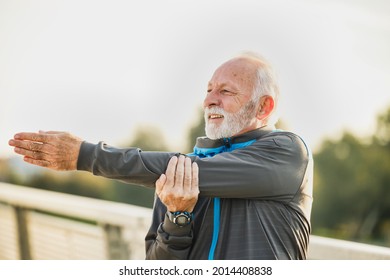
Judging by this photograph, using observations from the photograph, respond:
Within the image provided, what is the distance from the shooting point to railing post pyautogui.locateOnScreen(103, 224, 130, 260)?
3.23m

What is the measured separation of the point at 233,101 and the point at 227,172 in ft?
1.10

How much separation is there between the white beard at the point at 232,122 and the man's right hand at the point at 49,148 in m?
0.53

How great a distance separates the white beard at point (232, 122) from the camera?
1.94 m

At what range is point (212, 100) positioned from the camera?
1.96m

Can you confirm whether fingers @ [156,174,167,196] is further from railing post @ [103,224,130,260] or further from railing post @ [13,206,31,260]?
railing post @ [13,206,31,260]

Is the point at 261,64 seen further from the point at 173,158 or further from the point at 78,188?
the point at 78,188

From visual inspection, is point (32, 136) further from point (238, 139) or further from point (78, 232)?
point (78, 232)

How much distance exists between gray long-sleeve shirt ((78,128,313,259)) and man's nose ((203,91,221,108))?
155 millimetres

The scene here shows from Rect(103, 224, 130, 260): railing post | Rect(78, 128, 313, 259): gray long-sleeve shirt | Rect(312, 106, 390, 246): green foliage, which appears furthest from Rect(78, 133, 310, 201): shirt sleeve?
Rect(312, 106, 390, 246): green foliage

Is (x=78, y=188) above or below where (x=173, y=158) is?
below

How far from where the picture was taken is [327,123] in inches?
1420

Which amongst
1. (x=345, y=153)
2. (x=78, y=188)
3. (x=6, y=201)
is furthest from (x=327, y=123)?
(x=6, y=201)

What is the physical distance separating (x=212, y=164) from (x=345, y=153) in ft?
127

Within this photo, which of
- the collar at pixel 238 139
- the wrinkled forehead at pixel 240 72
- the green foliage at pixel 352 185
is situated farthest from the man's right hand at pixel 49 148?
the green foliage at pixel 352 185
